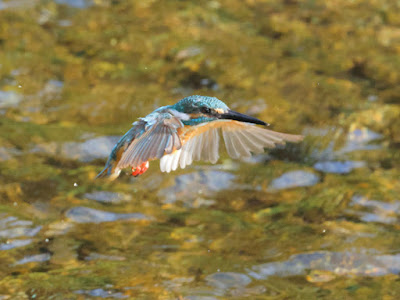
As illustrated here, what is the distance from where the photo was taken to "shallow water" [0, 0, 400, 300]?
4805 mm

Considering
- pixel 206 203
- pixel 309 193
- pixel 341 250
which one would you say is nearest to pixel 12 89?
pixel 206 203

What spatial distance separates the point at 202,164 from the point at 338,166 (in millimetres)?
1340

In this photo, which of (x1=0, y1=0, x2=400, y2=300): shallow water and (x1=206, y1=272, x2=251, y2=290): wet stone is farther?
(x1=0, y1=0, x2=400, y2=300): shallow water

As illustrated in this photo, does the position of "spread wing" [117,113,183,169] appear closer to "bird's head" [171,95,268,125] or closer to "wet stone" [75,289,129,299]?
"bird's head" [171,95,268,125]

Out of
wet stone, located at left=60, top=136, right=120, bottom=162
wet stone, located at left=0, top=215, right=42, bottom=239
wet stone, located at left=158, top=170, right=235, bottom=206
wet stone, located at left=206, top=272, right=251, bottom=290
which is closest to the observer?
wet stone, located at left=206, top=272, right=251, bottom=290

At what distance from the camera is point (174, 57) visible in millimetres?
7742

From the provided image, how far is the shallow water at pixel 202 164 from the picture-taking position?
15.8ft

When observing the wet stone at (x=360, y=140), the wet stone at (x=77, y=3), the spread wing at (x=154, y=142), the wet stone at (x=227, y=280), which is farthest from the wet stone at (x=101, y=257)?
the wet stone at (x=77, y=3)

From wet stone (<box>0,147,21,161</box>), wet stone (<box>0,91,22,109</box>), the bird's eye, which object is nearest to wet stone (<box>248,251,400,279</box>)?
the bird's eye

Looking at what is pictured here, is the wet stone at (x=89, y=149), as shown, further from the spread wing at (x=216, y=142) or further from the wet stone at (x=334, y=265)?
the wet stone at (x=334, y=265)

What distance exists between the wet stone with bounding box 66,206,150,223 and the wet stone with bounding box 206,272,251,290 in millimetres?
935

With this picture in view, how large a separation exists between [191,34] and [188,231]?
3642 millimetres

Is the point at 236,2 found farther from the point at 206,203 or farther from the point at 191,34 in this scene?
the point at 206,203

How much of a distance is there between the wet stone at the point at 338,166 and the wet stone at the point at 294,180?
156mm
